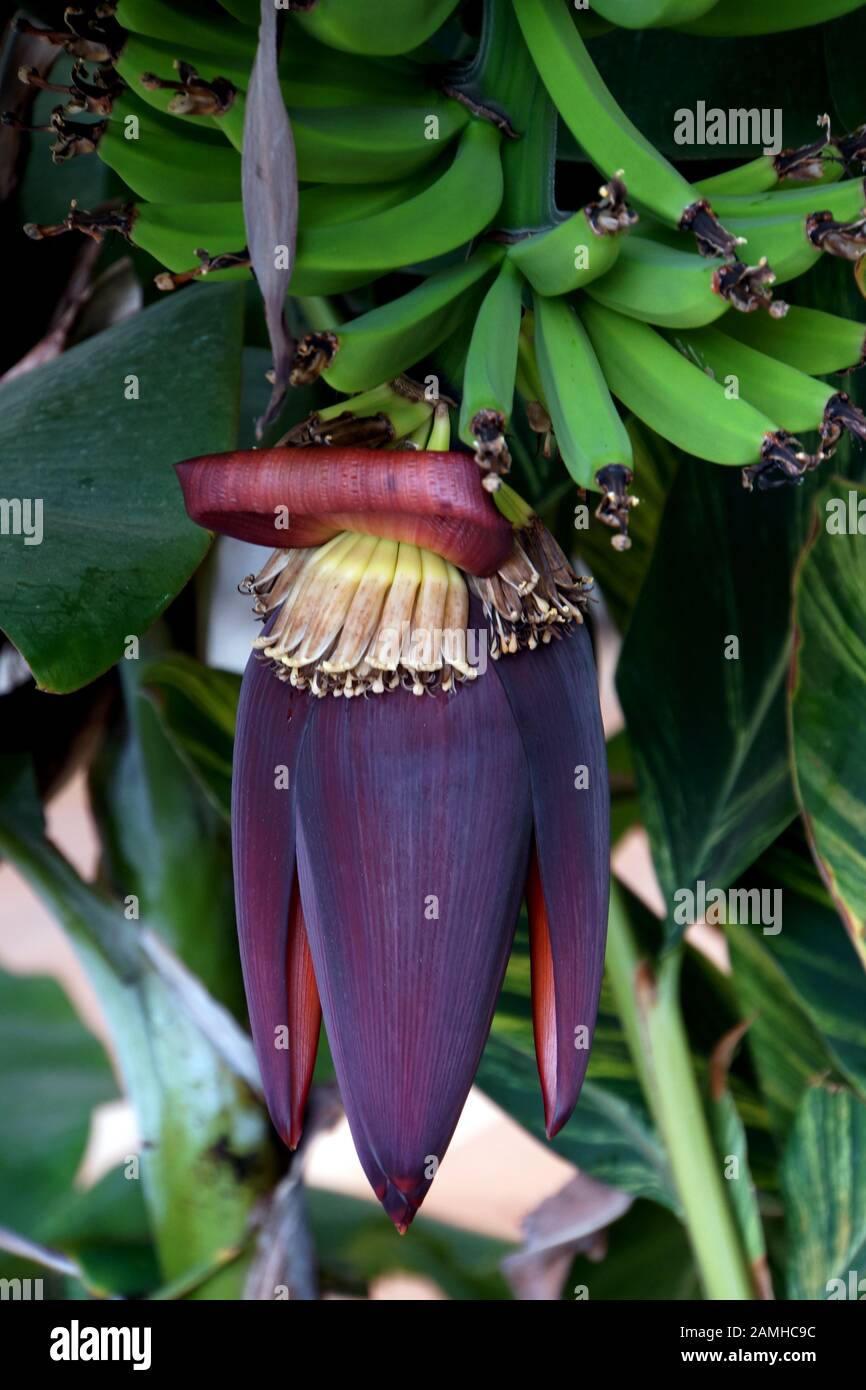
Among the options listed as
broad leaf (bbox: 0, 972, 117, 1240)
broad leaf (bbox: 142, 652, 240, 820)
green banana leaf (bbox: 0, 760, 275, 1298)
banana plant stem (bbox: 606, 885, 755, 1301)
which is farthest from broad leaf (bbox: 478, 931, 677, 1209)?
broad leaf (bbox: 0, 972, 117, 1240)

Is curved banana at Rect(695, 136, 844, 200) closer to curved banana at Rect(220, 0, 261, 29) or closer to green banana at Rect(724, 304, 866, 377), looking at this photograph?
green banana at Rect(724, 304, 866, 377)

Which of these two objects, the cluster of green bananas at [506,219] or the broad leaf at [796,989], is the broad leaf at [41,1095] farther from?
the cluster of green bananas at [506,219]

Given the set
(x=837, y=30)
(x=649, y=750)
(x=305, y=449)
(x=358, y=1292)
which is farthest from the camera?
(x=358, y=1292)

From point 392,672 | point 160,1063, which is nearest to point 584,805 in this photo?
point 392,672

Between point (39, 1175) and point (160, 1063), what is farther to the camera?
Result: point (39, 1175)

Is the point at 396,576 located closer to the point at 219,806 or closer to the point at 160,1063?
the point at 219,806

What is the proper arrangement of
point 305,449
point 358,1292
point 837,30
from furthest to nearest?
point 358,1292
point 837,30
point 305,449

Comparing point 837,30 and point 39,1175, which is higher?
point 837,30

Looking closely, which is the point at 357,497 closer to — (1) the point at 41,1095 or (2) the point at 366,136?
(2) the point at 366,136
